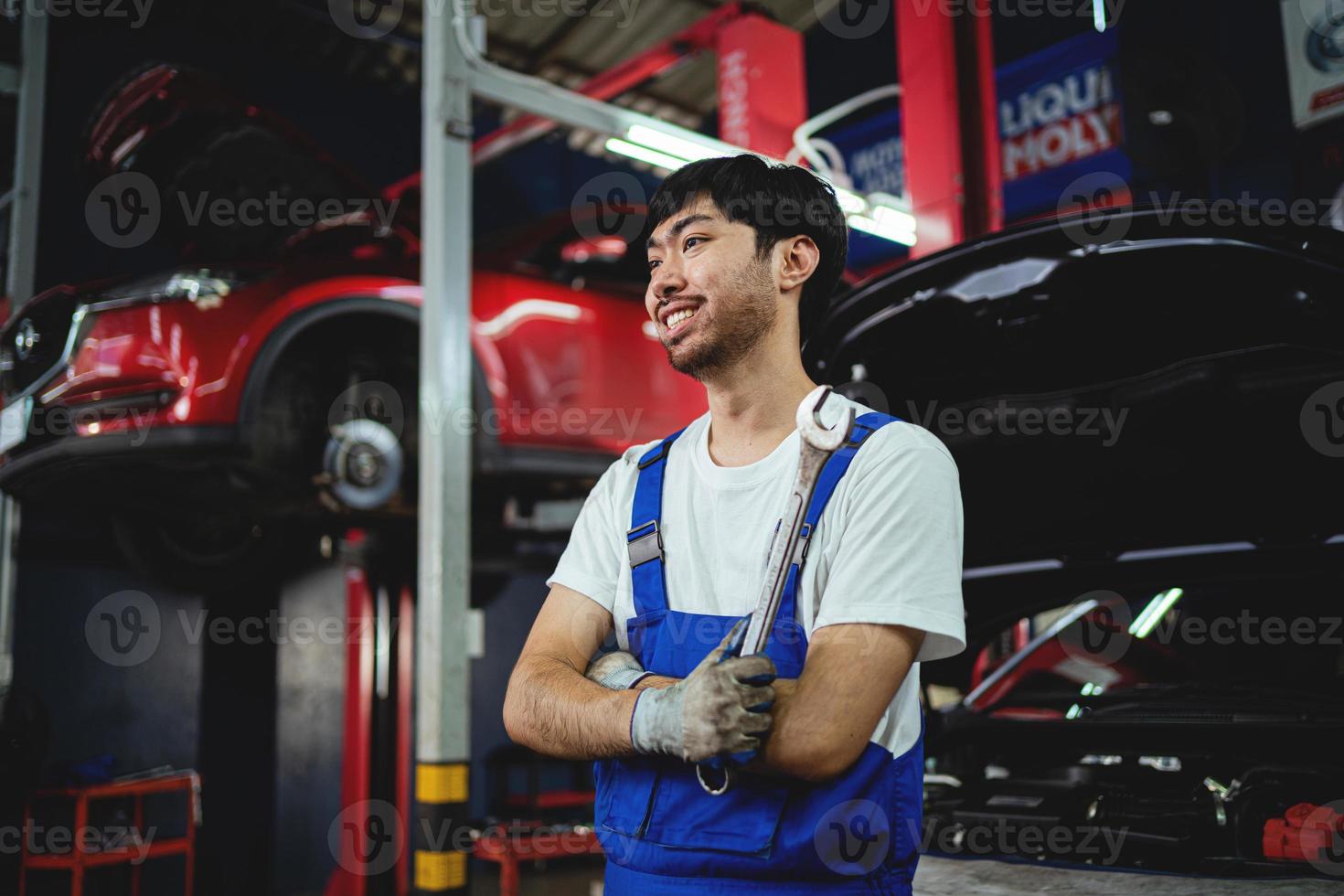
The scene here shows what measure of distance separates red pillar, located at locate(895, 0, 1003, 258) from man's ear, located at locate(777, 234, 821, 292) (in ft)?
9.53

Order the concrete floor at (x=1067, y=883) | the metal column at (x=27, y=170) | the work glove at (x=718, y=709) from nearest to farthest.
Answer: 1. the work glove at (x=718, y=709)
2. the concrete floor at (x=1067, y=883)
3. the metal column at (x=27, y=170)

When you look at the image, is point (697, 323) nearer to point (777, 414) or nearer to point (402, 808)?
point (777, 414)

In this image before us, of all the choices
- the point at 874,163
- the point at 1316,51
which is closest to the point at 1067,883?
the point at 1316,51

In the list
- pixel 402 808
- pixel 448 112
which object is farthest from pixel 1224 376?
pixel 402 808

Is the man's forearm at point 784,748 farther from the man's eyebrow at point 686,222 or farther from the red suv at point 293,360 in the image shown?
the red suv at point 293,360

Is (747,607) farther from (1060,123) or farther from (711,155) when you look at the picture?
(1060,123)

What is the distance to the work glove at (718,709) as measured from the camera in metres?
0.94

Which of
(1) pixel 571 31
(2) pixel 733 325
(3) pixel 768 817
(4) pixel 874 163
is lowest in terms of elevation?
(3) pixel 768 817

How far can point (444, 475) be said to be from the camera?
3092mm

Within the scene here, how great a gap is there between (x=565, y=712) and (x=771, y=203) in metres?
0.65

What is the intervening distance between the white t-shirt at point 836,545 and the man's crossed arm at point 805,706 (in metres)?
0.02

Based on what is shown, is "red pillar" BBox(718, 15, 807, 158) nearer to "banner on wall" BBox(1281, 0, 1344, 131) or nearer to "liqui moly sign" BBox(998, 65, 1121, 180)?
"banner on wall" BBox(1281, 0, 1344, 131)

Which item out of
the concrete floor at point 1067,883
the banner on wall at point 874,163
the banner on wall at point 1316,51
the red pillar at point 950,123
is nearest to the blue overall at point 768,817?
the concrete floor at point 1067,883

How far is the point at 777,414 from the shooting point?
4.17 feet
